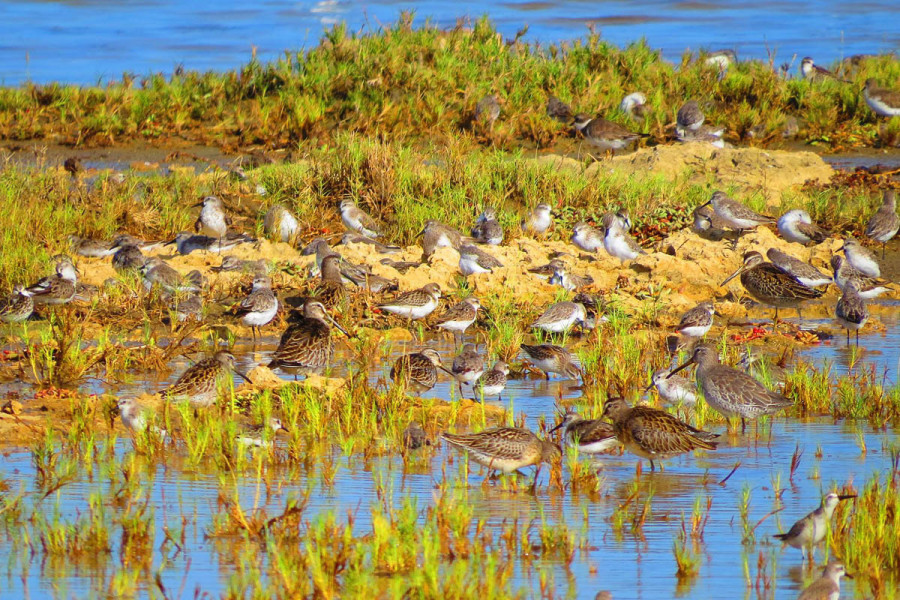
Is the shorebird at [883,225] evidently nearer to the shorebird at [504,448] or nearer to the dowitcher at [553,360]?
the dowitcher at [553,360]

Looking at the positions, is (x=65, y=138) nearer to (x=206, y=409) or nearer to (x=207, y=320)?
(x=207, y=320)

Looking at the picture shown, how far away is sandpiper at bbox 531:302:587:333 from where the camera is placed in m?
12.8

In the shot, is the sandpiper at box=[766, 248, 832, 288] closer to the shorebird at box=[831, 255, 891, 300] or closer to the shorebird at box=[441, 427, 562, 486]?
the shorebird at box=[831, 255, 891, 300]

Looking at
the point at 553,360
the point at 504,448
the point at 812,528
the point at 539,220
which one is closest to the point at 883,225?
the point at 539,220

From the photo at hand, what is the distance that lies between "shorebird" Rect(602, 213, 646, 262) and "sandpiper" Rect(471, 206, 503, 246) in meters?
1.36

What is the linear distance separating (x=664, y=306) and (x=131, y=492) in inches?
317

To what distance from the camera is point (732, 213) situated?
16.5 metres

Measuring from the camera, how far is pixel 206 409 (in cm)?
946

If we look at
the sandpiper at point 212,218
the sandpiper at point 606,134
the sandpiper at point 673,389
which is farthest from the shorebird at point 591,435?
the sandpiper at point 606,134

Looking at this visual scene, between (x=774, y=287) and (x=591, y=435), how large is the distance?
6.01 m

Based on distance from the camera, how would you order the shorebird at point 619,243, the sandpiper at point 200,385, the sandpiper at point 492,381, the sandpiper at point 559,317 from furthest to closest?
the shorebird at point 619,243 < the sandpiper at point 559,317 < the sandpiper at point 492,381 < the sandpiper at point 200,385

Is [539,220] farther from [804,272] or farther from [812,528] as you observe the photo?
[812,528]

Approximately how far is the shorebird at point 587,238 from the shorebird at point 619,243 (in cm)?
25

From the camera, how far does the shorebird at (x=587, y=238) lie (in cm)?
1617
